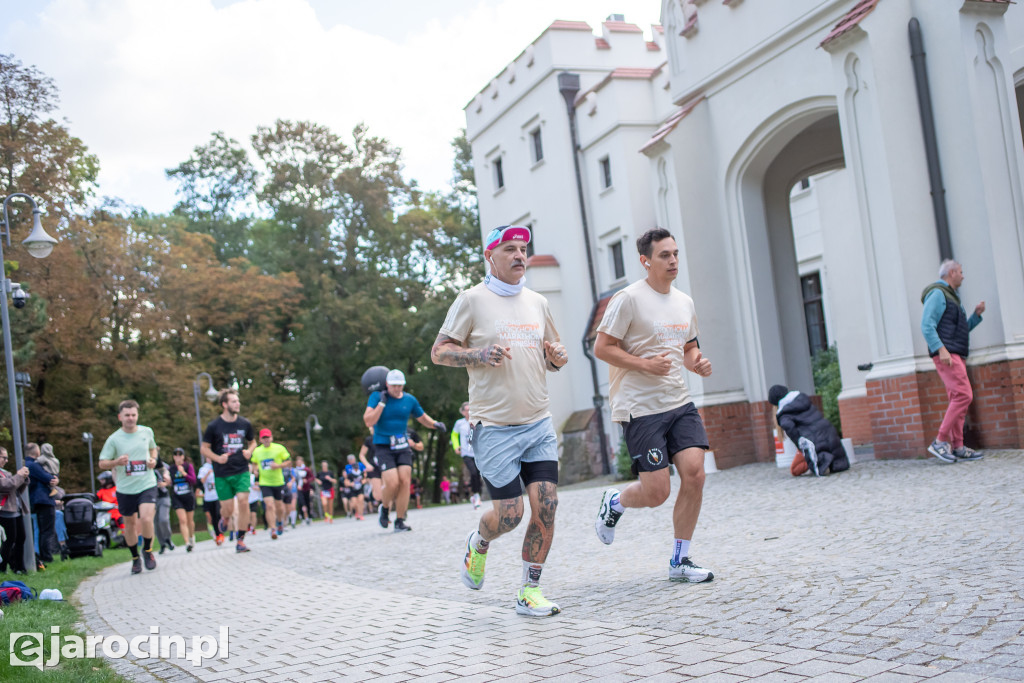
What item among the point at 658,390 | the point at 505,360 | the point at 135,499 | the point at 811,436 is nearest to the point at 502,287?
the point at 505,360

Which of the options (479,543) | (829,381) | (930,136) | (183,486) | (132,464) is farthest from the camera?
(829,381)

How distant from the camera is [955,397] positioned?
1050 cm

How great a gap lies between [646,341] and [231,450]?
8139 millimetres

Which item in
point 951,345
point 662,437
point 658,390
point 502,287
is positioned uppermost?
point 502,287

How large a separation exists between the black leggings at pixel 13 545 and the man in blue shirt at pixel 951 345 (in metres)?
11.0

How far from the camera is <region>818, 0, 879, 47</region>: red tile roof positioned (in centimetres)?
1235

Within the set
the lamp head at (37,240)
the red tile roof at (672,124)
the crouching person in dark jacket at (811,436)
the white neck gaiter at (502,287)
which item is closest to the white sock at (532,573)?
the white neck gaiter at (502,287)

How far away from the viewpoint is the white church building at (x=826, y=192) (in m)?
11.7

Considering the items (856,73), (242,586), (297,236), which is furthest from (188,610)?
(297,236)

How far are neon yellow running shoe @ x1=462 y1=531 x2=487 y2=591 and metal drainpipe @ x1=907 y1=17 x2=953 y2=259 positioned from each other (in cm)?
848

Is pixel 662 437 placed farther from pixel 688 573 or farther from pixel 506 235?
pixel 506 235

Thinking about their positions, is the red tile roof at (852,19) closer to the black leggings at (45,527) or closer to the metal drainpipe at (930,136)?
the metal drainpipe at (930,136)

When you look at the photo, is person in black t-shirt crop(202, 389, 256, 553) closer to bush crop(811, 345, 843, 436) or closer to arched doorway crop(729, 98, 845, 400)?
arched doorway crop(729, 98, 845, 400)

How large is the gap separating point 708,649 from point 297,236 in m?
40.2
